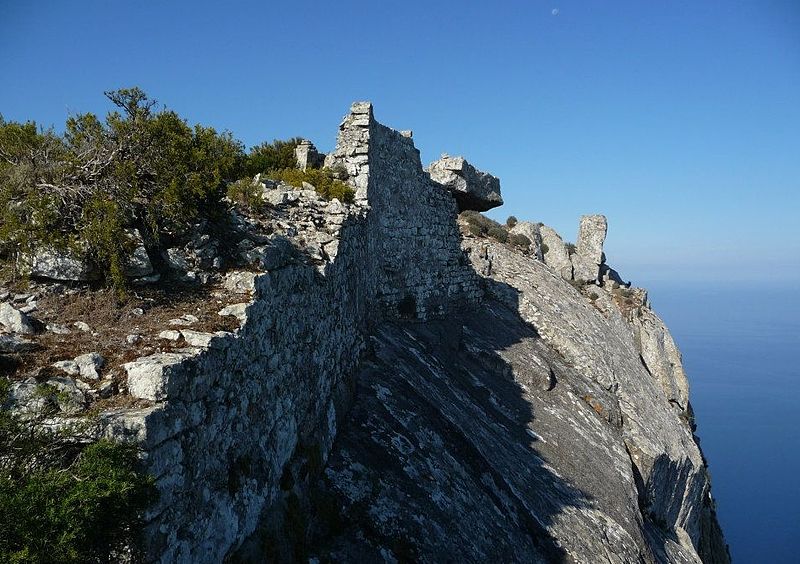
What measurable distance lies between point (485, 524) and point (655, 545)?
10231mm

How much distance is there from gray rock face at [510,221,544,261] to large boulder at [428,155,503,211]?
3.93 m

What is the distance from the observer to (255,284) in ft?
20.8

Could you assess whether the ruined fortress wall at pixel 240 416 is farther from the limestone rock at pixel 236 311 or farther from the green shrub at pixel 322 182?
the green shrub at pixel 322 182

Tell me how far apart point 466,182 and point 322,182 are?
1301cm

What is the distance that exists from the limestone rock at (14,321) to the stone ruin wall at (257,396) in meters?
1.47

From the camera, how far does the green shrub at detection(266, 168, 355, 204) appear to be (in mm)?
12547

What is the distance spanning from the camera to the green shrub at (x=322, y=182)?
41.2 feet

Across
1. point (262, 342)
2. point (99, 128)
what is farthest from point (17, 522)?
point (99, 128)

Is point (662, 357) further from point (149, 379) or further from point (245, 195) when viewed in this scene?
point (149, 379)

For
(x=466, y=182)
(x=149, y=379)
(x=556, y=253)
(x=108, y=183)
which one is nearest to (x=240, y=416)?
(x=149, y=379)

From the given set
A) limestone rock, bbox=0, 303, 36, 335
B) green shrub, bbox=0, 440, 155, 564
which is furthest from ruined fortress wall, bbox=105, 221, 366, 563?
limestone rock, bbox=0, 303, 36, 335

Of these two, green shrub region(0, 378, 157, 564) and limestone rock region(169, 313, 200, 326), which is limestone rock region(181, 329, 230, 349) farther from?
green shrub region(0, 378, 157, 564)

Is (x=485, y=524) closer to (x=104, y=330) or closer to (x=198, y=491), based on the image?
(x=198, y=491)

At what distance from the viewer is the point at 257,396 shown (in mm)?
5906
